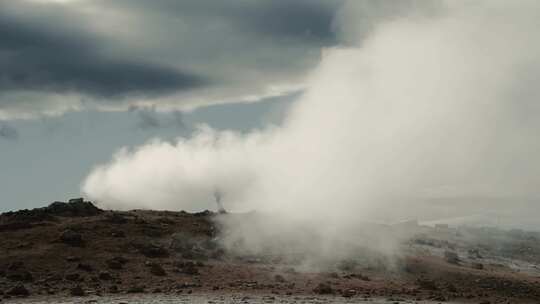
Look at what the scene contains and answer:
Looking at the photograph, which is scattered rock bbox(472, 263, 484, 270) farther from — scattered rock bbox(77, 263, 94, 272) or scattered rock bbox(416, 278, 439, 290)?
scattered rock bbox(77, 263, 94, 272)

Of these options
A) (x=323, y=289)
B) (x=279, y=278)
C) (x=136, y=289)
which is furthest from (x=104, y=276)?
(x=323, y=289)

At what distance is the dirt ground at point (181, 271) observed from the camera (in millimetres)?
48656

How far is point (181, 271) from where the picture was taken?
2115 inches

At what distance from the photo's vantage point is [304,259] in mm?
60156

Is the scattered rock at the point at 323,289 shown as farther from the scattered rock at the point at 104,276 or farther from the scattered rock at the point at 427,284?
the scattered rock at the point at 104,276

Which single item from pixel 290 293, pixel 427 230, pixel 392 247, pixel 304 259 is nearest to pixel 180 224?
pixel 304 259

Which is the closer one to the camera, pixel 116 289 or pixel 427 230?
pixel 116 289

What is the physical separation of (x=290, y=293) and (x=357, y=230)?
26.2 m

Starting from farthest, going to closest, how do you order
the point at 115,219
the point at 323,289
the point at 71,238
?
the point at 115,219 → the point at 71,238 → the point at 323,289

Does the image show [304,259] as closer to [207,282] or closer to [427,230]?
[207,282]

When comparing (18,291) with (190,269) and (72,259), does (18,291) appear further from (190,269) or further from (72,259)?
(190,269)

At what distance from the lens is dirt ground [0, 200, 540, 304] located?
48656 millimetres

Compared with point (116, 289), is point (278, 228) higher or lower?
higher

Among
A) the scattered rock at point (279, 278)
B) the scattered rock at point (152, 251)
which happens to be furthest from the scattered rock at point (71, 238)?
the scattered rock at point (279, 278)
